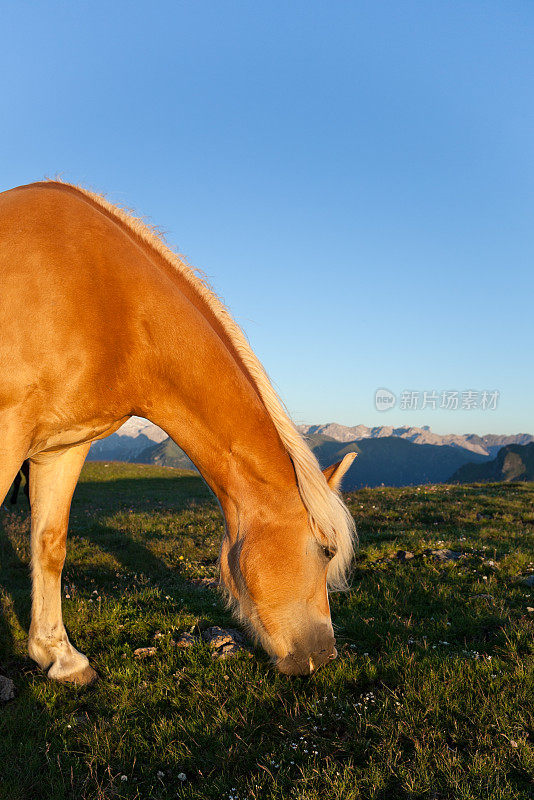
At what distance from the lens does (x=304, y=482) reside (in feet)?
12.4

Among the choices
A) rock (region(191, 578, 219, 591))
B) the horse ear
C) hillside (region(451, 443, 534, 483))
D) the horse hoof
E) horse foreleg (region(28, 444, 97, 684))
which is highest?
the horse ear

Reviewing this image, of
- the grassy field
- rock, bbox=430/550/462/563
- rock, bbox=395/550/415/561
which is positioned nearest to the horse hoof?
the grassy field

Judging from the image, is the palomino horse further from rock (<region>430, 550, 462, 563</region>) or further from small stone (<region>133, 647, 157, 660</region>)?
rock (<region>430, 550, 462, 563</region>)

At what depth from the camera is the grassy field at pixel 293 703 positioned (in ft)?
10.1

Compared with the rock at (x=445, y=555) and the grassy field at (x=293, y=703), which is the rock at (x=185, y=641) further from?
the rock at (x=445, y=555)

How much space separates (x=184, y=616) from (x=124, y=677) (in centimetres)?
116

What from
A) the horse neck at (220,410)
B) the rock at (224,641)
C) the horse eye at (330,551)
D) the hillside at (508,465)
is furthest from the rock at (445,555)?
the hillside at (508,465)

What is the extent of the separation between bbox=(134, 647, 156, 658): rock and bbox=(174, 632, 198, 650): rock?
24 centimetres

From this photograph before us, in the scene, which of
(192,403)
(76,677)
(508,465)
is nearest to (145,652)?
(76,677)

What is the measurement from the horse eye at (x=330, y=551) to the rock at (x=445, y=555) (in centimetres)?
418

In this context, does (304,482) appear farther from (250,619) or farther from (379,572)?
(379,572)

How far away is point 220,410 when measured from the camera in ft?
12.7

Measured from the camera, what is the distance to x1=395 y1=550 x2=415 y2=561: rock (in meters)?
7.59

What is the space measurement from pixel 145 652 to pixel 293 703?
1703 millimetres
